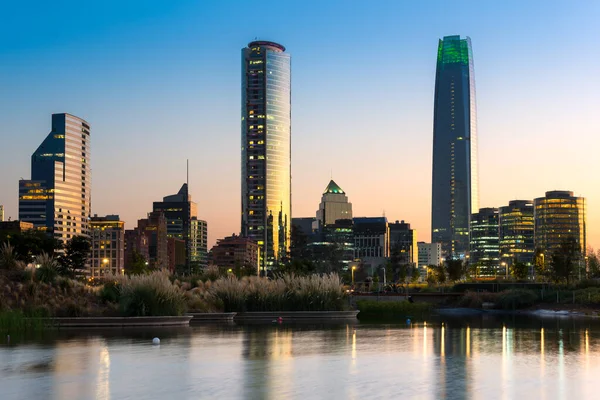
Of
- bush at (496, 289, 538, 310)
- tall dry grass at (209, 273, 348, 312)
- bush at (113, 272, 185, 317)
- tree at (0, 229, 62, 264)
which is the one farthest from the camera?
tree at (0, 229, 62, 264)

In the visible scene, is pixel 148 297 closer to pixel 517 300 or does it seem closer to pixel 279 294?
pixel 279 294

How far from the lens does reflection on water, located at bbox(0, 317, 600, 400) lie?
52.2 feet

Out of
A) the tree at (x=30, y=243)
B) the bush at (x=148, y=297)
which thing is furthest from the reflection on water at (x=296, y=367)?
the tree at (x=30, y=243)

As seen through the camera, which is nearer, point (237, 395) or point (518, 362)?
point (237, 395)

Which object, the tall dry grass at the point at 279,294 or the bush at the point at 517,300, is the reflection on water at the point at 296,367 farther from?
the bush at the point at 517,300

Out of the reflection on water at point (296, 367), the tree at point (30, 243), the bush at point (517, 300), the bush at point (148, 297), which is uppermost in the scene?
the tree at point (30, 243)

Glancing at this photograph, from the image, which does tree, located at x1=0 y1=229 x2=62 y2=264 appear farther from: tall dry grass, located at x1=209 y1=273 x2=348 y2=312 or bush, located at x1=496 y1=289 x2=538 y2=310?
bush, located at x1=496 y1=289 x2=538 y2=310

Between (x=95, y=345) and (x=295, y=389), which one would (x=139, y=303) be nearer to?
(x=95, y=345)

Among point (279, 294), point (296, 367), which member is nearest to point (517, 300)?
point (279, 294)

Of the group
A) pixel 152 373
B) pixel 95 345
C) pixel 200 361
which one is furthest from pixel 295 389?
pixel 95 345

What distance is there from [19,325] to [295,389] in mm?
19858

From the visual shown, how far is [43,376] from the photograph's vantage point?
1812 cm

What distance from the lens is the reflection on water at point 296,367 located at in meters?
15.9

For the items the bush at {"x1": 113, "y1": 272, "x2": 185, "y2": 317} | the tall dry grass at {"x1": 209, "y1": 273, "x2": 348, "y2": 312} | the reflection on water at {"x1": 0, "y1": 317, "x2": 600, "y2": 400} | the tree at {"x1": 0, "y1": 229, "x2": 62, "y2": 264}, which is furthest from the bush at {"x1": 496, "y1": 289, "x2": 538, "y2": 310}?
the reflection on water at {"x1": 0, "y1": 317, "x2": 600, "y2": 400}
